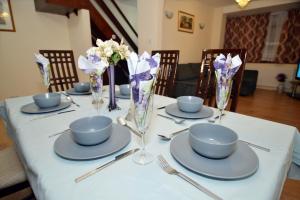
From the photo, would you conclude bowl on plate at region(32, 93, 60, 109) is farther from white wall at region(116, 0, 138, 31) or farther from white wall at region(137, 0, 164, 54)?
white wall at region(116, 0, 138, 31)

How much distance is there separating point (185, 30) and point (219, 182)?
177 inches

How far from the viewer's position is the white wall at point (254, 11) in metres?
4.50

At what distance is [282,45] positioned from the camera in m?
4.90

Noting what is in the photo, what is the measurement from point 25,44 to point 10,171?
3.11 metres

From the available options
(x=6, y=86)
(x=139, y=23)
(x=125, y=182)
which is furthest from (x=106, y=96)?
(x=6, y=86)

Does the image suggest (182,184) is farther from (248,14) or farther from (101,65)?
(248,14)

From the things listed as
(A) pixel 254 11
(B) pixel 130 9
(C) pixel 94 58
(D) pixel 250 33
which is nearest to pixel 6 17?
(B) pixel 130 9

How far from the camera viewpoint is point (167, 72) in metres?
1.59

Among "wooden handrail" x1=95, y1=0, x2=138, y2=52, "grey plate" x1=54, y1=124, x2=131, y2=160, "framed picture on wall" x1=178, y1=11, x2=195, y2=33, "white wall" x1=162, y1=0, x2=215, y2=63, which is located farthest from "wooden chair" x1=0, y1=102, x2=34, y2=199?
"framed picture on wall" x1=178, y1=11, x2=195, y2=33

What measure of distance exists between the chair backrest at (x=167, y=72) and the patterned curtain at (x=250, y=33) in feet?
16.1

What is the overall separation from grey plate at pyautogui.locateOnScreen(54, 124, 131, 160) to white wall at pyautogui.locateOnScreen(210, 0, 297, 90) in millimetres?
5522

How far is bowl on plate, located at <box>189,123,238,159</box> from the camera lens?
19.8 inches

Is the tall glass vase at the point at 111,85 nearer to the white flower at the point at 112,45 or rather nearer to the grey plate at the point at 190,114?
the white flower at the point at 112,45

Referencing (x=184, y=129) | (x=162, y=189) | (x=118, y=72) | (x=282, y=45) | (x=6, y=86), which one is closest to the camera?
(x=162, y=189)
